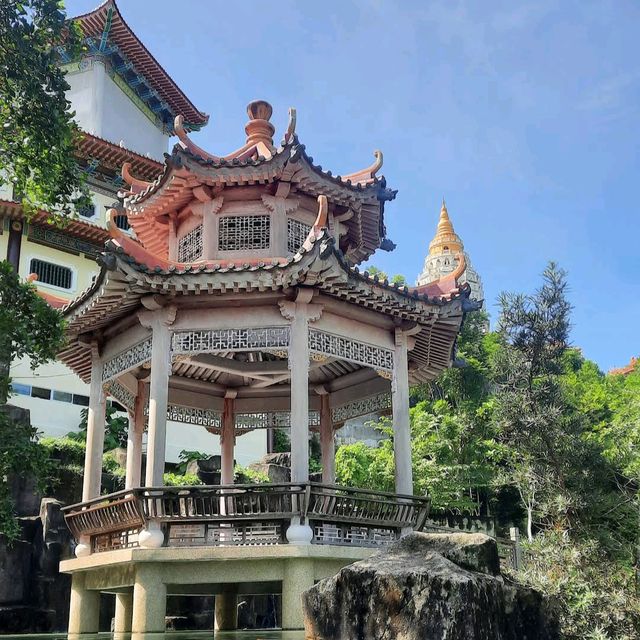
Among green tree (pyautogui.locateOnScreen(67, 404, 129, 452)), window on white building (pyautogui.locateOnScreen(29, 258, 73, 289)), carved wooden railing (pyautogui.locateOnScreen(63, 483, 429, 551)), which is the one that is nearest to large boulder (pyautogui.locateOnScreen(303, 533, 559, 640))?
carved wooden railing (pyautogui.locateOnScreen(63, 483, 429, 551))

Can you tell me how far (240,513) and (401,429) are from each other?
11.0 ft

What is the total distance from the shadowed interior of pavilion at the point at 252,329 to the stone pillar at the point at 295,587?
350 millimetres

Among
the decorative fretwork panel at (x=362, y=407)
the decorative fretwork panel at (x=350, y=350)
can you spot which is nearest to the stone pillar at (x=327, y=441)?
the decorative fretwork panel at (x=362, y=407)

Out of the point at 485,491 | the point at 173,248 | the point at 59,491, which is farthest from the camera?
the point at 485,491

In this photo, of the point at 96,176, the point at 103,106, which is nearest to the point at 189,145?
the point at 96,176

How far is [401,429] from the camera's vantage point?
554 inches

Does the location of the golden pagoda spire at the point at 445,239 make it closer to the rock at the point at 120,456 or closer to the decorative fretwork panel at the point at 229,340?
the rock at the point at 120,456

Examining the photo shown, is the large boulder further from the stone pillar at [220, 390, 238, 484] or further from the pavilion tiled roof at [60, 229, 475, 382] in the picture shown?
the stone pillar at [220, 390, 238, 484]

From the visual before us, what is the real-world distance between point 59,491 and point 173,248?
13.2 m

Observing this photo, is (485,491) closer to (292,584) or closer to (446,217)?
(292,584)

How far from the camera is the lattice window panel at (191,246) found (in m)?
15.5

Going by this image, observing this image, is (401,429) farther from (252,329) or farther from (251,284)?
(251,284)

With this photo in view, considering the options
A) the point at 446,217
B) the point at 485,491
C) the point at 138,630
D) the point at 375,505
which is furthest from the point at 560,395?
the point at 446,217

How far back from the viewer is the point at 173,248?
16.3 meters
